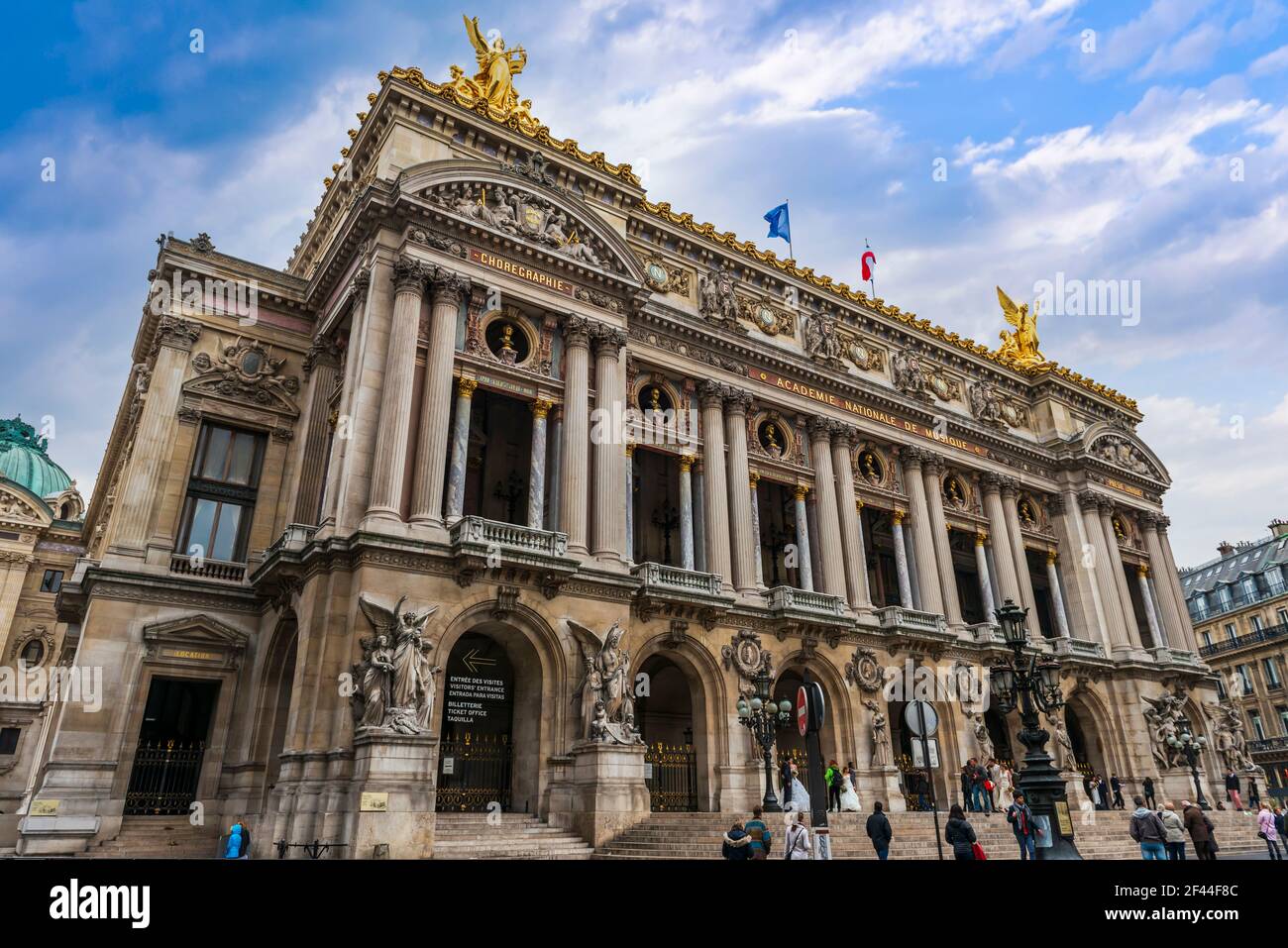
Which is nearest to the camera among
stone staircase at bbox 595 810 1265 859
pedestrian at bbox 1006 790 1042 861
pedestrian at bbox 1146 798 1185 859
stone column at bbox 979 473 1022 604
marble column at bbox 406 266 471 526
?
pedestrian at bbox 1146 798 1185 859

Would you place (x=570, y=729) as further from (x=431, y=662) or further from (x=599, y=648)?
(x=431, y=662)

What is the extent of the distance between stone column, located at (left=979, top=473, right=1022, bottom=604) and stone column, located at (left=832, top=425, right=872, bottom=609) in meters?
8.16

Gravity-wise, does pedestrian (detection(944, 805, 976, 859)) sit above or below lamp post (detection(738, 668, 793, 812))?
below

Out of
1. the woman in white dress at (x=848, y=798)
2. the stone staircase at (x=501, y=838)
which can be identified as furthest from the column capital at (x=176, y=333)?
the woman in white dress at (x=848, y=798)

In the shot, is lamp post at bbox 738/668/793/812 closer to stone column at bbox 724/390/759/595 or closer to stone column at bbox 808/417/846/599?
stone column at bbox 724/390/759/595

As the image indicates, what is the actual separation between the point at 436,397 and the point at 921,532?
72.5 ft

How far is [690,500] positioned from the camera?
30.4 m

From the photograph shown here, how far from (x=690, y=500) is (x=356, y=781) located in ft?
50.5

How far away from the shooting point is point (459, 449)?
2494cm

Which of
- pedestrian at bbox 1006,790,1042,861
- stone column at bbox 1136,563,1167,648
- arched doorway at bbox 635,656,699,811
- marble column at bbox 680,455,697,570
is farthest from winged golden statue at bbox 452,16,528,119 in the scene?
stone column at bbox 1136,563,1167,648

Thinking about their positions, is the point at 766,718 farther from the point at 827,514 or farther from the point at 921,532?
the point at 921,532

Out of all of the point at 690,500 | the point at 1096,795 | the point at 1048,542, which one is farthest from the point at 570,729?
the point at 1048,542

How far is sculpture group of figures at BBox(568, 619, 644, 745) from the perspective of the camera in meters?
22.0
